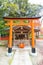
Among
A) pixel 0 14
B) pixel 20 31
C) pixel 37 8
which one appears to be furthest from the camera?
pixel 37 8

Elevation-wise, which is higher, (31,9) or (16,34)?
(31,9)

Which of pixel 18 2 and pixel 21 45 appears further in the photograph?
pixel 18 2

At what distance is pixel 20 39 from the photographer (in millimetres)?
16344

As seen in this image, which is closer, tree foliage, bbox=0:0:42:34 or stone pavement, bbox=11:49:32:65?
stone pavement, bbox=11:49:32:65

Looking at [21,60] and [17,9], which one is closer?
[21,60]

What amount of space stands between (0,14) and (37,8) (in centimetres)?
728

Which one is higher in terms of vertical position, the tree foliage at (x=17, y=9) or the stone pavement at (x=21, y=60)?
the tree foliage at (x=17, y=9)

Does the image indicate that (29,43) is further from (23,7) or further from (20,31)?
(23,7)

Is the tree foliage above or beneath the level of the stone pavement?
above

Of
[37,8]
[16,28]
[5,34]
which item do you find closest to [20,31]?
A: [16,28]

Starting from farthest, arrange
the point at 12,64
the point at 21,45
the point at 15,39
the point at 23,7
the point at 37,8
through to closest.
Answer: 1. the point at 37,8
2. the point at 23,7
3. the point at 15,39
4. the point at 21,45
5. the point at 12,64

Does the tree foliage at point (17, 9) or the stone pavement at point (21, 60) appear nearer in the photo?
the stone pavement at point (21, 60)

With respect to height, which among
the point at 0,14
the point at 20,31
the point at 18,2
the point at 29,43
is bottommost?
the point at 29,43

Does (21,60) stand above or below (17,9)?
below
